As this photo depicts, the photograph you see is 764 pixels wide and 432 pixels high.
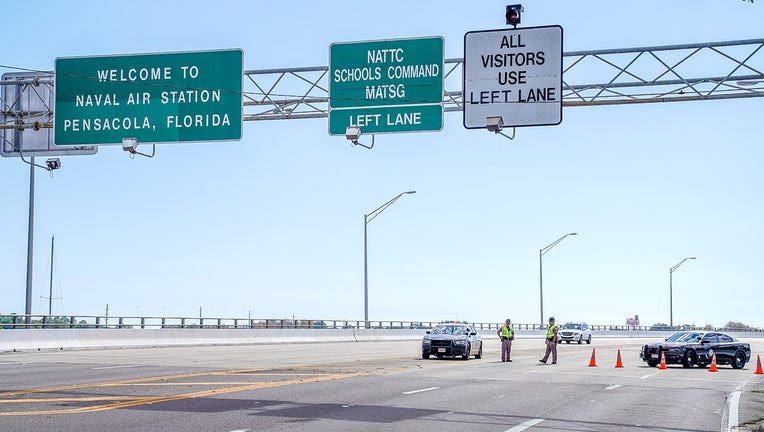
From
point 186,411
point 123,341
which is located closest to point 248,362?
point 123,341

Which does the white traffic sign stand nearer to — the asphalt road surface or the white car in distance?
the asphalt road surface

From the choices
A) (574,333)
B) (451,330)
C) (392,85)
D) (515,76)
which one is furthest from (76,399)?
(574,333)

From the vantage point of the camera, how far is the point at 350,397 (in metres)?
18.6

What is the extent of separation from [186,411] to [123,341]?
85.1 feet

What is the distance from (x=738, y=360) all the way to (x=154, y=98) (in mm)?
23254

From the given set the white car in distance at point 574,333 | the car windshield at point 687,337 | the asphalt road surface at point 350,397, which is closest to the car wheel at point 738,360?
the car windshield at point 687,337

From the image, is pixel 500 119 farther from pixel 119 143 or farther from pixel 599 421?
pixel 119 143

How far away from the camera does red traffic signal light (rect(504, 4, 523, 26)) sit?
21.1 metres

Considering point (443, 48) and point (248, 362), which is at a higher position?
point (443, 48)

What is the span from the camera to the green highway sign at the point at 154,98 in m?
23.7

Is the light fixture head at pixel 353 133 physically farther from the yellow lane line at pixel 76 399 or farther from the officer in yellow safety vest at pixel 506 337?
the officer in yellow safety vest at pixel 506 337

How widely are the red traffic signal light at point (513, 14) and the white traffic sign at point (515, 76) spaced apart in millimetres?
178

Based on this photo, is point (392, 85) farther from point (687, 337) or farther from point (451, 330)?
point (687, 337)

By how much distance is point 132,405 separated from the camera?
51.5ft
